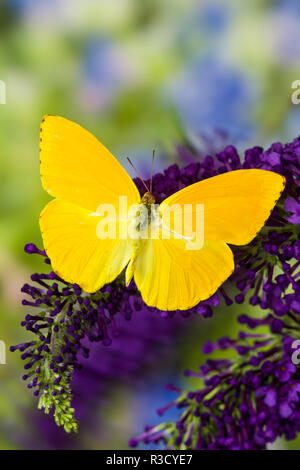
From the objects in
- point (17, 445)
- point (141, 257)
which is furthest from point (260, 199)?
point (17, 445)

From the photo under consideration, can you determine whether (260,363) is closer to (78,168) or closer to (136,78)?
(78,168)

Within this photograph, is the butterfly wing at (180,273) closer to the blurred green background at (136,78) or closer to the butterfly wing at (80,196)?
the butterfly wing at (80,196)

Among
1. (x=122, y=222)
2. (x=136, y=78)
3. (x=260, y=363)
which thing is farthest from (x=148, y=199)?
(x=136, y=78)

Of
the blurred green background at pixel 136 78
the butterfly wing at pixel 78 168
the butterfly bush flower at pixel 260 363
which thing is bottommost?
the butterfly bush flower at pixel 260 363

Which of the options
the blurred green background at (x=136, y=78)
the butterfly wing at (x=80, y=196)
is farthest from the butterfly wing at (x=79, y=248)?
the blurred green background at (x=136, y=78)

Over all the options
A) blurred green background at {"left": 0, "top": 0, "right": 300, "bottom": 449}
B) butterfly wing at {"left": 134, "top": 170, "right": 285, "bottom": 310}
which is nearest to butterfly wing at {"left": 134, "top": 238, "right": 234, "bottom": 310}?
butterfly wing at {"left": 134, "top": 170, "right": 285, "bottom": 310}

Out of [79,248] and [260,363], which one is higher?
[79,248]

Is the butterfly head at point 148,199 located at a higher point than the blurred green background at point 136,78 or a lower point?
lower

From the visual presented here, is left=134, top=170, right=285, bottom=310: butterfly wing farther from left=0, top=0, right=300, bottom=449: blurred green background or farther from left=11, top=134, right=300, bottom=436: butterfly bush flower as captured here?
left=0, top=0, right=300, bottom=449: blurred green background
